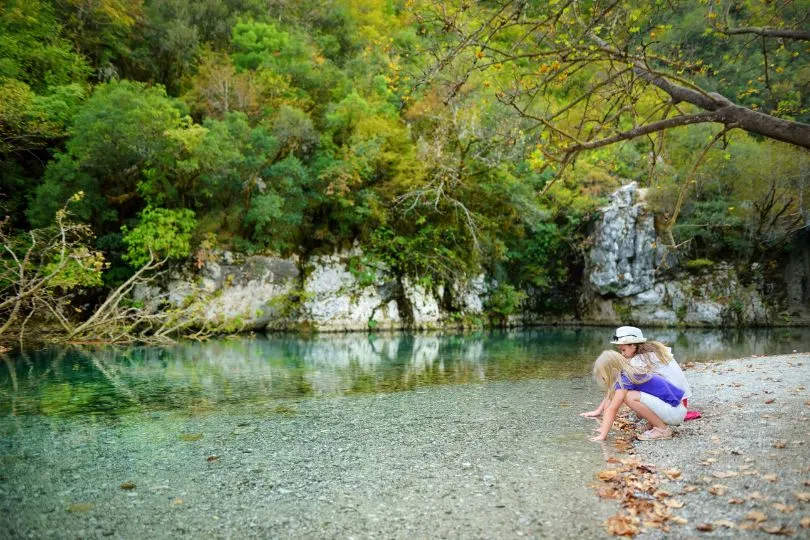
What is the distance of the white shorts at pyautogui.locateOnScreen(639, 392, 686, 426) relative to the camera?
5.12m

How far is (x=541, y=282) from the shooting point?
30188 mm

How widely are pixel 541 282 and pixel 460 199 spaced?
27.9ft

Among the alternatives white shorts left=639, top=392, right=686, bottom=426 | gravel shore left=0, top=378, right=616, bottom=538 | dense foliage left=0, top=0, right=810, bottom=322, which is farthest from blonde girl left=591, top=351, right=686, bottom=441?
dense foliage left=0, top=0, right=810, bottom=322

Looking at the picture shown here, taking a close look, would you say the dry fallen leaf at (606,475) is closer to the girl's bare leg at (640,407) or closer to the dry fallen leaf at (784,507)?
the dry fallen leaf at (784,507)

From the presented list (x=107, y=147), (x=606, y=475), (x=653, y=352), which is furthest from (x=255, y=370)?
(x=107, y=147)

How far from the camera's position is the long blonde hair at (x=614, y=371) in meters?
5.07

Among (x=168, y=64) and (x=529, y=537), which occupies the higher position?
(x=168, y=64)

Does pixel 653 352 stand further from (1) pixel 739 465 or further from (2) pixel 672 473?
(2) pixel 672 473

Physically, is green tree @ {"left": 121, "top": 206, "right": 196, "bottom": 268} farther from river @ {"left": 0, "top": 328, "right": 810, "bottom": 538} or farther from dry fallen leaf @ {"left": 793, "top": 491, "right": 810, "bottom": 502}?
dry fallen leaf @ {"left": 793, "top": 491, "right": 810, "bottom": 502}

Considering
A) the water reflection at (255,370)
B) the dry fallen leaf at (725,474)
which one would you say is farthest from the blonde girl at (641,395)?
the water reflection at (255,370)

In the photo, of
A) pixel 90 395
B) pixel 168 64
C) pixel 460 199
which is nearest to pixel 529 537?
pixel 90 395

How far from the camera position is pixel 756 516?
302 centimetres

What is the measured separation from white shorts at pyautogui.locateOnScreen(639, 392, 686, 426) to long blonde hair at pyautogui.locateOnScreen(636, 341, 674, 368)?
0.34 metres

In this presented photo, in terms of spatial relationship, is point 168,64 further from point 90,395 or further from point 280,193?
point 90,395
